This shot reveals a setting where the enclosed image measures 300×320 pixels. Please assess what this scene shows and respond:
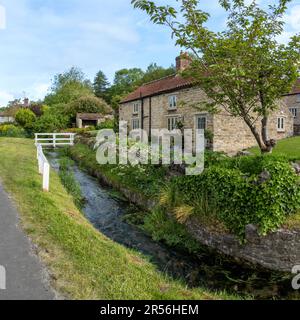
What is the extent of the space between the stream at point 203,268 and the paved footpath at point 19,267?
293cm

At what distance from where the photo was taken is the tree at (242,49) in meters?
8.70

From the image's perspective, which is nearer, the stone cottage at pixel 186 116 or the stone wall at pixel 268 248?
the stone wall at pixel 268 248

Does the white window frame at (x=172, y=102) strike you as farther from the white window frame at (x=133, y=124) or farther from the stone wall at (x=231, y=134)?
the white window frame at (x=133, y=124)

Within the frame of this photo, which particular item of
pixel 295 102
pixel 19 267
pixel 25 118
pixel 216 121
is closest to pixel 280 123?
pixel 216 121

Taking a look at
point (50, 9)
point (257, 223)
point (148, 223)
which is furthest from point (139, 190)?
point (50, 9)

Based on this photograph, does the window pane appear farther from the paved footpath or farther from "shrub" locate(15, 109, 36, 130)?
"shrub" locate(15, 109, 36, 130)

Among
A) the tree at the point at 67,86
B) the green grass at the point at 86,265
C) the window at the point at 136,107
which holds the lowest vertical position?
the green grass at the point at 86,265

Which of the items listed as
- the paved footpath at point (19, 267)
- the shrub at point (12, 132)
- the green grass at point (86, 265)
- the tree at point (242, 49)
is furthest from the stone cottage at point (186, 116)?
the paved footpath at point (19, 267)

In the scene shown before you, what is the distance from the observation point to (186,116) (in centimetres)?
2436

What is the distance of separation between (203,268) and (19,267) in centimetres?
431

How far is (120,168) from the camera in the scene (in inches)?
591

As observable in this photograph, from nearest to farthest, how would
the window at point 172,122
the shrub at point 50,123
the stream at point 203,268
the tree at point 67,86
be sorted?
the stream at point 203,268 → the window at point 172,122 → the shrub at point 50,123 → the tree at point 67,86

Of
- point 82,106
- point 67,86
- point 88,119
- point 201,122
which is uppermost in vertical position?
point 67,86

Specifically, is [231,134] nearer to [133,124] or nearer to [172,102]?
[172,102]
